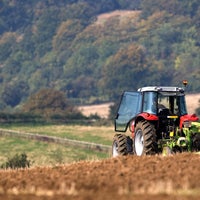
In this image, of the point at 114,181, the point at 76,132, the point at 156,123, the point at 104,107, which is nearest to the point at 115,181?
the point at 114,181

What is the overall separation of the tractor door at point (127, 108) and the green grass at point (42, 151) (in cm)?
3054

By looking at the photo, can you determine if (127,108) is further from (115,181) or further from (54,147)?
(54,147)

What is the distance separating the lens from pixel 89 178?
15.4 metres

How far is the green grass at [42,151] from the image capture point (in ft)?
182

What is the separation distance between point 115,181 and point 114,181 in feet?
0.07

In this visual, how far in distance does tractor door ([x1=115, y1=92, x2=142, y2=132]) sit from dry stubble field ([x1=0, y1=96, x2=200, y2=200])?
3275mm

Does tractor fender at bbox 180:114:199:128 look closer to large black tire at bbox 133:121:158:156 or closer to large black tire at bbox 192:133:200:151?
large black tire at bbox 192:133:200:151

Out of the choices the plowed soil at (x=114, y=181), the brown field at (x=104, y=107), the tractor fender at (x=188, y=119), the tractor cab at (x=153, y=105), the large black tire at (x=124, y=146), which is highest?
the brown field at (x=104, y=107)

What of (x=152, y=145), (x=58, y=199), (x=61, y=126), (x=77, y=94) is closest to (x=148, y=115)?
(x=152, y=145)

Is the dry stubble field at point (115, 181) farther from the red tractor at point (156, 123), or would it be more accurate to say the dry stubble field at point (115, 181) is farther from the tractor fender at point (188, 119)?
the tractor fender at point (188, 119)

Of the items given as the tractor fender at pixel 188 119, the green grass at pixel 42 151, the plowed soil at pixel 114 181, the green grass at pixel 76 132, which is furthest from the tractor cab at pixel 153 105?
the green grass at pixel 76 132

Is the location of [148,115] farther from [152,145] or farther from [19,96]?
[19,96]

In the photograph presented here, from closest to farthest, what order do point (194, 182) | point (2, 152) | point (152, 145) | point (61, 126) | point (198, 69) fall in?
point (194, 182), point (152, 145), point (2, 152), point (61, 126), point (198, 69)

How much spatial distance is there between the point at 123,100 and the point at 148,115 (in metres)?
1.52
